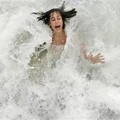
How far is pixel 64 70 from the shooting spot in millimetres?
4445

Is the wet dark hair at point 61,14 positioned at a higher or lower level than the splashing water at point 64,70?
higher

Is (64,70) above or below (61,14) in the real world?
Answer: below

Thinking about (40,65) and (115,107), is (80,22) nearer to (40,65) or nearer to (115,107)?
(40,65)

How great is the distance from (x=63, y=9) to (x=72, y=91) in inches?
43.1

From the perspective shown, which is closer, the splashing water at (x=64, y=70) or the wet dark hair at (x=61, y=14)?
the splashing water at (x=64, y=70)

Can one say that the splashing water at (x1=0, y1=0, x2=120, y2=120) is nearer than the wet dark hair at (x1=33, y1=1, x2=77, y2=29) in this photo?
Yes

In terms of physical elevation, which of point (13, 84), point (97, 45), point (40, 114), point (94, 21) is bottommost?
point (40, 114)

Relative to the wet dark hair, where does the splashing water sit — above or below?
below

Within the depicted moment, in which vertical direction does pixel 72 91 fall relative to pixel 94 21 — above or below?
below

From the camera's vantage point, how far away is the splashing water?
→ 4191 mm

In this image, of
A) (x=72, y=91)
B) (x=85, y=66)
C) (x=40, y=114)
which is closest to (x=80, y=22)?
(x=85, y=66)

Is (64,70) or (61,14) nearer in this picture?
(64,70)

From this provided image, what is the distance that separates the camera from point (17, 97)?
427 cm

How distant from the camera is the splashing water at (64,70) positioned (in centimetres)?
419
